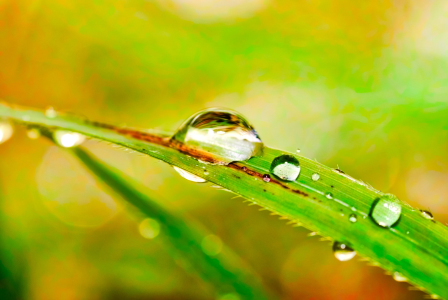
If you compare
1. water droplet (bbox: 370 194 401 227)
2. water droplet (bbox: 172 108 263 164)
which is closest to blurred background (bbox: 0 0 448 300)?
water droplet (bbox: 172 108 263 164)

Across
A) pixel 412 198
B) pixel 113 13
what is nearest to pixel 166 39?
pixel 113 13

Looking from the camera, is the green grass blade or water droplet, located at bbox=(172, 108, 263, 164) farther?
the green grass blade

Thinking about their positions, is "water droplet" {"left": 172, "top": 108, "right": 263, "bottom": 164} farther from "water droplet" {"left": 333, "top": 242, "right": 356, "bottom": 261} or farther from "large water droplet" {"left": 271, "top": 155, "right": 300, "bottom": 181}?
"water droplet" {"left": 333, "top": 242, "right": 356, "bottom": 261}

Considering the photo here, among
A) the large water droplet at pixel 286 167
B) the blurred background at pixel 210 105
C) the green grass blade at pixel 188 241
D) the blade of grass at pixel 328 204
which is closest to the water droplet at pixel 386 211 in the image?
the blade of grass at pixel 328 204

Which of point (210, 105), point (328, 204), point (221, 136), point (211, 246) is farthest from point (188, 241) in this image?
point (210, 105)

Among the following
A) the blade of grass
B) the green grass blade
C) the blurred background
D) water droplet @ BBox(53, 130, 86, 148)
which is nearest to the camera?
the blade of grass

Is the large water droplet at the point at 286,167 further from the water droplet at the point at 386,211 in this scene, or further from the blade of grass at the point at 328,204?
the water droplet at the point at 386,211
